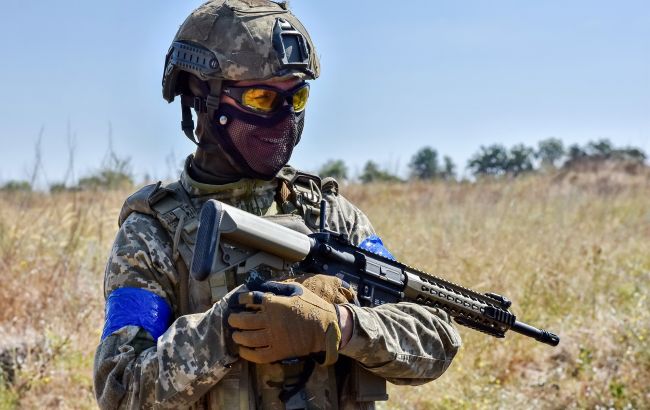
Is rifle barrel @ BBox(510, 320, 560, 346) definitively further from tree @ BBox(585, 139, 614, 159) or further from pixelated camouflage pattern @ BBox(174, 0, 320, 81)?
tree @ BBox(585, 139, 614, 159)

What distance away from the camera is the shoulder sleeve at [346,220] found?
2.72 m

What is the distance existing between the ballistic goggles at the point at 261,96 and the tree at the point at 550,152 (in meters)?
13.7

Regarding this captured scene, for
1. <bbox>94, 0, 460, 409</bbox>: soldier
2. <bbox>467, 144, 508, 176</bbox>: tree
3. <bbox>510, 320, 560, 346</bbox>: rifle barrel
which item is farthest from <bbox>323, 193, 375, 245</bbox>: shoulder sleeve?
<bbox>467, 144, 508, 176</bbox>: tree

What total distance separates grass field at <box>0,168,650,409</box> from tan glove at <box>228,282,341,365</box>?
3.14m

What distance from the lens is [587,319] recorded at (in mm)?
6371

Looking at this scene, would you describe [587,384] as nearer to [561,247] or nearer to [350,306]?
[561,247]

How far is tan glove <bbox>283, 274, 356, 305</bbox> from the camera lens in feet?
7.57

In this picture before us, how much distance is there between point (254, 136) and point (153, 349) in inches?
28.5

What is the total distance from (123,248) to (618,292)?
5.57 meters

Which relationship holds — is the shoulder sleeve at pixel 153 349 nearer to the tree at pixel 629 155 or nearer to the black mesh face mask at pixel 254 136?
the black mesh face mask at pixel 254 136

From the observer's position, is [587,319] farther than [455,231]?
No

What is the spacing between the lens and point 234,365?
2.35 meters

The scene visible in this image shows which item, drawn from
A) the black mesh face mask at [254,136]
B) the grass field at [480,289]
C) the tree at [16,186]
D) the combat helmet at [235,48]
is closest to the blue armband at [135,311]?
the black mesh face mask at [254,136]

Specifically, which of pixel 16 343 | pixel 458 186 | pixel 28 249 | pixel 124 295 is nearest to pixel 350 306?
pixel 124 295
